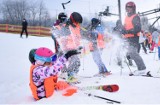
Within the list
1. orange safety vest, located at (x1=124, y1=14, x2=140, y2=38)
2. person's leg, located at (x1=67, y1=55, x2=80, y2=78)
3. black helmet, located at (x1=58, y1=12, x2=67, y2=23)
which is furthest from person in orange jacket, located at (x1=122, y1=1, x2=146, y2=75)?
black helmet, located at (x1=58, y1=12, x2=67, y2=23)

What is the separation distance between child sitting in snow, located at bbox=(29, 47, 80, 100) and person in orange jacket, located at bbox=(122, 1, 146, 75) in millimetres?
2805

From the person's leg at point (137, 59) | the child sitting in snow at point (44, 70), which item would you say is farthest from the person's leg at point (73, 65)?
the child sitting in snow at point (44, 70)

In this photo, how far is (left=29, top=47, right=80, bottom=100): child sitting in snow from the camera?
14.0 ft

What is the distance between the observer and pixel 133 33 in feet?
22.4

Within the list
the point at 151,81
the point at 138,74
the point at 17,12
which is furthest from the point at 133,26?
the point at 17,12

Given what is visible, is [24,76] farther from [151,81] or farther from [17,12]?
[17,12]

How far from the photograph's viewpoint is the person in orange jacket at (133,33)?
264 inches

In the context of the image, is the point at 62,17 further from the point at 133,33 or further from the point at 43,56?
the point at 43,56

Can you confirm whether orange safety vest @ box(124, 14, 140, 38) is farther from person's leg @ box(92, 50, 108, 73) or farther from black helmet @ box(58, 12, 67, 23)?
black helmet @ box(58, 12, 67, 23)

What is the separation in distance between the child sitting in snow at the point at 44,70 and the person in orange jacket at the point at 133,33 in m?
2.81

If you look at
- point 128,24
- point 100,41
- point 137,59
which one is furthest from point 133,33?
point 100,41

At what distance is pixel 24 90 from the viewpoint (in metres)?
6.14

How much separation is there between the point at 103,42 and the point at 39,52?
5066 millimetres

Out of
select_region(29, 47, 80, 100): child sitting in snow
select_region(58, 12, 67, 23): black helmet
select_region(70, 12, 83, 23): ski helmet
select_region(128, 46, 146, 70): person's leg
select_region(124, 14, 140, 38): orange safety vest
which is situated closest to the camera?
select_region(29, 47, 80, 100): child sitting in snow
